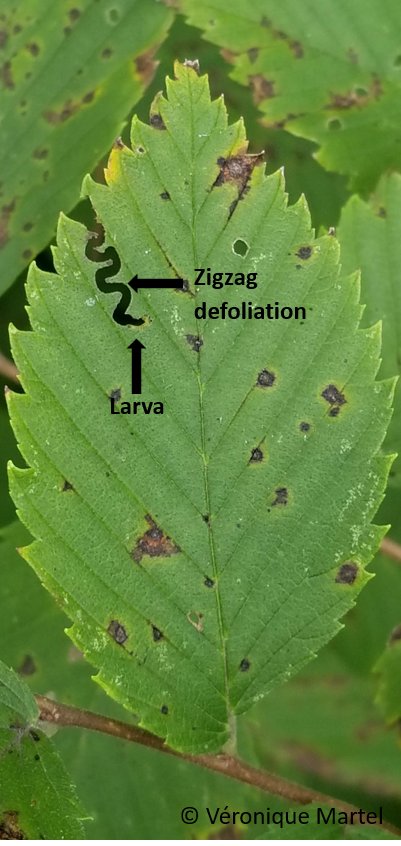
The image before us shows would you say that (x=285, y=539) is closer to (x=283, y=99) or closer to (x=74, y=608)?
(x=74, y=608)

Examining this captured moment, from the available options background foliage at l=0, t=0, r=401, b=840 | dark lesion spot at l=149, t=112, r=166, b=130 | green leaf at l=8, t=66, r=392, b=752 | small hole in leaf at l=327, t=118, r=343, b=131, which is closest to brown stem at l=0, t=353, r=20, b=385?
background foliage at l=0, t=0, r=401, b=840

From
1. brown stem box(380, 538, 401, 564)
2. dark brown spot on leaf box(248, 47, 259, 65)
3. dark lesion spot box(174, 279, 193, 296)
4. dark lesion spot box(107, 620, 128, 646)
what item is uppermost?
dark brown spot on leaf box(248, 47, 259, 65)

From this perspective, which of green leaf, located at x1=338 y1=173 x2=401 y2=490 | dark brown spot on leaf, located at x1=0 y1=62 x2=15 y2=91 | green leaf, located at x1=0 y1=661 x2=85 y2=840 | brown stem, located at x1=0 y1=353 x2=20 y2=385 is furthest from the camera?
brown stem, located at x1=0 y1=353 x2=20 y2=385

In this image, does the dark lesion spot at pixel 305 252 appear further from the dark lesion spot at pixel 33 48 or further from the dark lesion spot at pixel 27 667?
the dark lesion spot at pixel 27 667

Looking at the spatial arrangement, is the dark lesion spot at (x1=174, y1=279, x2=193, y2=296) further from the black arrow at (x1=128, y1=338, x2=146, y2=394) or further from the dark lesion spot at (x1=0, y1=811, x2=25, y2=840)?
the dark lesion spot at (x1=0, y1=811, x2=25, y2=840)

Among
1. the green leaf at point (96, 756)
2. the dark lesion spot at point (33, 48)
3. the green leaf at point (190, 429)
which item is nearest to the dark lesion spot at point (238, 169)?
the green leaf at point (190, 429)

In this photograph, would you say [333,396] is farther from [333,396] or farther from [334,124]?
[334,124]

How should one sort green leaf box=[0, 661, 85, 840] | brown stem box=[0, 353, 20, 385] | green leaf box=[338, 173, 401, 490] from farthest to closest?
brown stem box=[0, 353, 20, 385], green leaf box=[338, 173, 401, 490], green leaf box=[0, 661, 85, 840]
